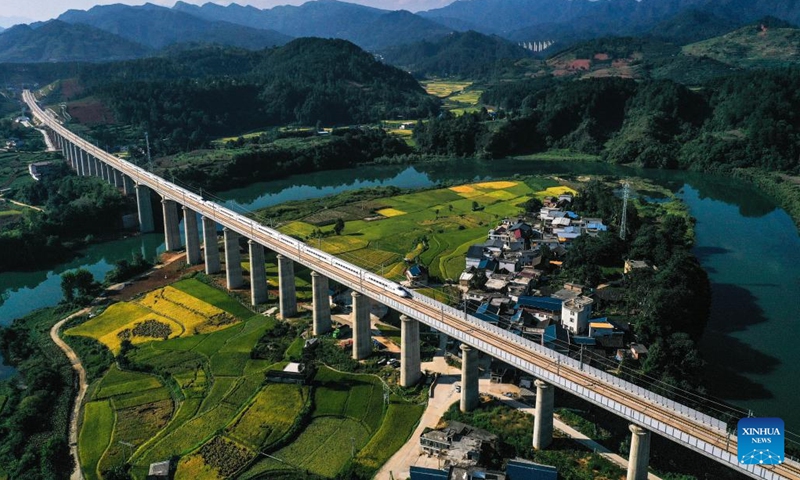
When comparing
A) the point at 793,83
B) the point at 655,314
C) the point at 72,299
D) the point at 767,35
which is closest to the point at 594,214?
the point at 655,314

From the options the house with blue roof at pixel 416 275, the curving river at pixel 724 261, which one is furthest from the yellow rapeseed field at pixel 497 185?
the house with blue roof at pixel 416 275

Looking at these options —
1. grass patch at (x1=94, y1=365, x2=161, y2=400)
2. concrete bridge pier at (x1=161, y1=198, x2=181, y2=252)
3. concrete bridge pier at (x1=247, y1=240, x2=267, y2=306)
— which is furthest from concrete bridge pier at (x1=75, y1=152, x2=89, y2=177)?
grass patch at (x1=94, y1=365, x2=161, y2=400)

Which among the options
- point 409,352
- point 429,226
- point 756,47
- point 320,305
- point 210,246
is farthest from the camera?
point 756,47

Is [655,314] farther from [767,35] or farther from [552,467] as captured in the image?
[767,35]

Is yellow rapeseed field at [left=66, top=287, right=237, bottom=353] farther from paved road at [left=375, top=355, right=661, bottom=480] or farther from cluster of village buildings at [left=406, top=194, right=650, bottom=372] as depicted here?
paved road at [left=375, top=355, right=661, bottom=480]

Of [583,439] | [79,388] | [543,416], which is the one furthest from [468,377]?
[79,388]

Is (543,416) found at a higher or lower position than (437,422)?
higher

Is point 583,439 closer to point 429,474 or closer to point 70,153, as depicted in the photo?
point 429,474
